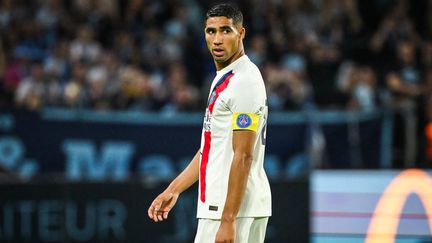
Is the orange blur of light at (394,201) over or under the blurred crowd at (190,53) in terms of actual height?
under

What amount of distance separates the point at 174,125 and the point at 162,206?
18.3 ft

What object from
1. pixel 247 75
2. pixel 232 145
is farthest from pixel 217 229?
pixel 247 75

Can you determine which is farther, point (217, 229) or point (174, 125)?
point (174, 125)

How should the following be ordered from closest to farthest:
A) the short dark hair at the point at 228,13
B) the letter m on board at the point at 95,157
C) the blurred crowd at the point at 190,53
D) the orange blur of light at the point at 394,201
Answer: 1. the short dark hair at the point at 228,13
2. the orange blur of light at the point at 394,201
3. the letter m on board at the point at 95,157
4. the blurred crowd at the point at 190,53

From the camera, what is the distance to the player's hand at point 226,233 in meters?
4.57

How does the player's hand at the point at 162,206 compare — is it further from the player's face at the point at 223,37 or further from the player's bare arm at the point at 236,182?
the player's face at the point at 223,37

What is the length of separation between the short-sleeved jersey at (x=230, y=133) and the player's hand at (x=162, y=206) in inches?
11.9

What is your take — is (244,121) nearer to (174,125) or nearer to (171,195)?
(171,195)

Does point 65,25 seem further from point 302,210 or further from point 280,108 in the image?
point 302,210

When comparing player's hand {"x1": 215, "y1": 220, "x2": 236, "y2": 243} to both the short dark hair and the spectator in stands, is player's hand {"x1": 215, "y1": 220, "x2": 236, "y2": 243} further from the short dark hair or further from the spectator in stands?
the spectator in stands

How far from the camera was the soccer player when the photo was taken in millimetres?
4633

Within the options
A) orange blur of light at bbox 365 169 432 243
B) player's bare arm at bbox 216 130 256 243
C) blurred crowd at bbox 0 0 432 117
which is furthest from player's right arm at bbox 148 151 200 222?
blurred crowd at bbox 0 0 432 117

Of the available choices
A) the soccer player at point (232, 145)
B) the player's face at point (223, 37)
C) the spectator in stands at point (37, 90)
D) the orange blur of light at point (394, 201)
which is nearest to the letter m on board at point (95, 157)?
the spectator in stands at point (37, 90)

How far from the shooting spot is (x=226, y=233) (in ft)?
15.0
